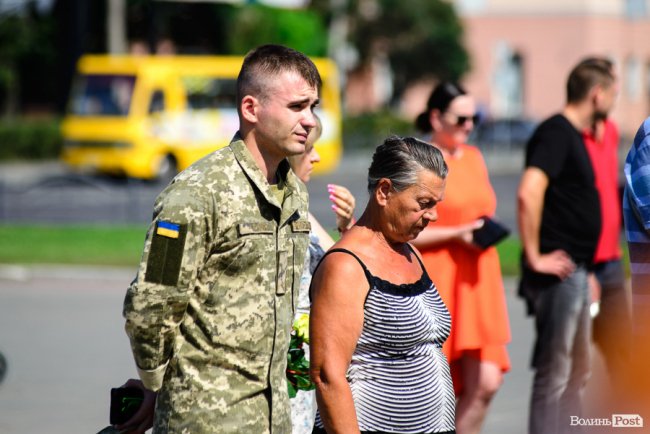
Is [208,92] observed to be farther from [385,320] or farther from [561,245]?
[385,320]

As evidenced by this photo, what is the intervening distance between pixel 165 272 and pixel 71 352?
671cm

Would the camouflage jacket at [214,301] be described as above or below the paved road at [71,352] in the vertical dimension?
above

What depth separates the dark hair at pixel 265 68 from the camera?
132 inches

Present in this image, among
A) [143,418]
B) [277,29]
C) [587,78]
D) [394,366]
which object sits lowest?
[143,418]

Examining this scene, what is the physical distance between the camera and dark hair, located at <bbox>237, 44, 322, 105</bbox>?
11.0 ft

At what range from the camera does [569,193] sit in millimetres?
6039

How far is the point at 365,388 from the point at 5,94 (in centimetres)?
4921

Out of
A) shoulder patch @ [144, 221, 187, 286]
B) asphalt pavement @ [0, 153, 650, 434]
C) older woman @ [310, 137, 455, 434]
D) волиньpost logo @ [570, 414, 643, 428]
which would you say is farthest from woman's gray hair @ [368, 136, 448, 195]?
волиньpost logo @ [570, 414, 643, 428]

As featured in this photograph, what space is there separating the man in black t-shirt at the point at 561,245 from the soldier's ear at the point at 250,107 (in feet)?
9.38

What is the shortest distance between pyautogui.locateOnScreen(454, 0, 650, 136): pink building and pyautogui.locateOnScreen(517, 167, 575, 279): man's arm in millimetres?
55195

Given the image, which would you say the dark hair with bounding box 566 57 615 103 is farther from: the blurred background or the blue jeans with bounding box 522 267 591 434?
the blurred background

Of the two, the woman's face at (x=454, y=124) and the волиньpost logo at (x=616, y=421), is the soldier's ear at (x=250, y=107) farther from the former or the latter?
the woman's face at (x=454, y=124)

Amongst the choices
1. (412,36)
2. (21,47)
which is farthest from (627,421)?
(412,36)

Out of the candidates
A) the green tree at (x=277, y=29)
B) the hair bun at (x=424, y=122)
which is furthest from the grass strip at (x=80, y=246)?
the green tree at (x=277, y=29)
